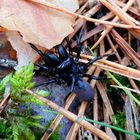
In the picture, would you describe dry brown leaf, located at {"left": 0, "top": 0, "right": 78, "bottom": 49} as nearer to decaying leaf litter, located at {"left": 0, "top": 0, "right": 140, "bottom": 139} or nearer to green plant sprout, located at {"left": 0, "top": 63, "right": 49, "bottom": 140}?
decaying leaf litter, located at {"left": 0, "top": 0, "right": 140, "bottom": 139}

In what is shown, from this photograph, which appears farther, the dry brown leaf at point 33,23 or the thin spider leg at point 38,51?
the thin spider leg at point 38,51

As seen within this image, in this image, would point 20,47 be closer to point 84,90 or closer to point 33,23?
point 33,23

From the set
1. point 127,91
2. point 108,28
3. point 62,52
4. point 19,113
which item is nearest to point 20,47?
point 62,52

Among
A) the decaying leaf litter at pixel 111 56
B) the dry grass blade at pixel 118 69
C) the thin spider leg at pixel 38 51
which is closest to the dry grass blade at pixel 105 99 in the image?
the decaying leaf litter at pixel 111 56

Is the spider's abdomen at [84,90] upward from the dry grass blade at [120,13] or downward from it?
downward

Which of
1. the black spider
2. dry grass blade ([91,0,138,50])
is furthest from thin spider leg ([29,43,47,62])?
dry grass blade ([91,0,138,50])

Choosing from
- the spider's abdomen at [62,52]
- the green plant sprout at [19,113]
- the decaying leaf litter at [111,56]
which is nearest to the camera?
the green plant sprout at [19,113]

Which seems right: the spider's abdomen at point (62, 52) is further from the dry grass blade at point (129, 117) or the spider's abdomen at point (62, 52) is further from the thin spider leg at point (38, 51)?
the dry grass blade at point (129, 117)

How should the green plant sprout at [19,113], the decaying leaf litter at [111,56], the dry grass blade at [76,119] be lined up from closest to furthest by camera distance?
1. the dry grass blade at [76,119]
2. the green plant sprout at [19,113]
3. the decaying leaf litter at [111,56]
